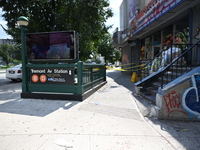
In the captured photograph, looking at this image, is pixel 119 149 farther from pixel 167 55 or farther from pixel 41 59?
pixel 167 55

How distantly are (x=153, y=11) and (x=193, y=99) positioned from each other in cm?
651

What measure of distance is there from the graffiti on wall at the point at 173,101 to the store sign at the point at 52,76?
11.8 feet

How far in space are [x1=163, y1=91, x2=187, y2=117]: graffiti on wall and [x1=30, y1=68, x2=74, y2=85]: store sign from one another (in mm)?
3585

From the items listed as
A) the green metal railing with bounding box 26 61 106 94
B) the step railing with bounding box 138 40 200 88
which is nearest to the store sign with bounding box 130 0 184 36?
the step railing with bounding box 138 40 200 88

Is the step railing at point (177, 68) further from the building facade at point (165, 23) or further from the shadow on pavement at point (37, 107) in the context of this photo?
the shadow on pavement at point (37, 107)

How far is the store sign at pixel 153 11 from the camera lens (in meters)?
7.24

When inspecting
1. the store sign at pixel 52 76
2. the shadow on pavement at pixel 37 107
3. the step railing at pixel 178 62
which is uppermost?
the step railing at pixel 178 62

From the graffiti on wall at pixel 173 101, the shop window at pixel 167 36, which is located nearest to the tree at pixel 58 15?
the shop window at pixel 167 36

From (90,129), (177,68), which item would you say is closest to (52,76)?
(90,129)

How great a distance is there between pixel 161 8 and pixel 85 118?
22.7ft

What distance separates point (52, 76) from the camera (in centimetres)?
643

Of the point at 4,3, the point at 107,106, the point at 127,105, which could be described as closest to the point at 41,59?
the point at 107,106

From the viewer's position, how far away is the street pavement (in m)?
2.96

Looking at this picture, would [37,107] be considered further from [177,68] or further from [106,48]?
[106,48]
